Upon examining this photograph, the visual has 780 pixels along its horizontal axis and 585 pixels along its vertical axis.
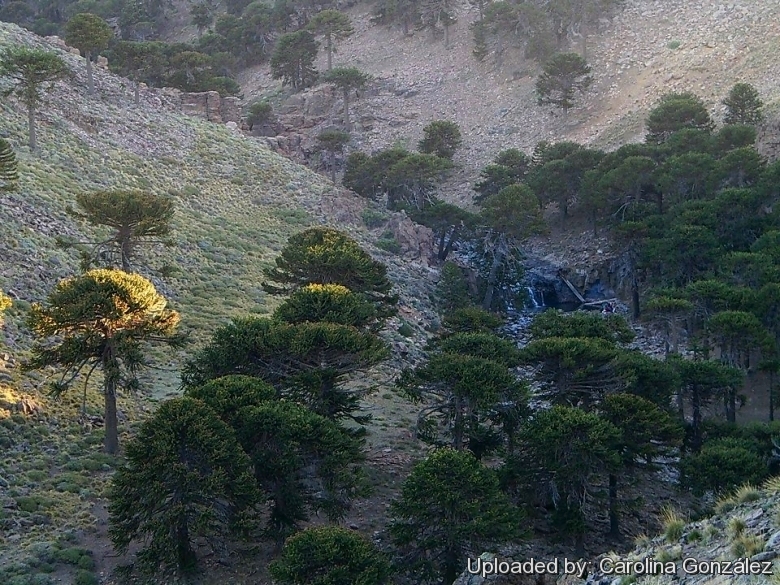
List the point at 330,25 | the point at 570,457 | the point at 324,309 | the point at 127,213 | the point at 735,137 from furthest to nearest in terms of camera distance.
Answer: the point at 330,25
the point at 735,137
the point at 127,213
the point at 324,309
the point at 570,457

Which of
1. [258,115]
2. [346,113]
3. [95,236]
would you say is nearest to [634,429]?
[95,236]

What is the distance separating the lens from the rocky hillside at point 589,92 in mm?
58469

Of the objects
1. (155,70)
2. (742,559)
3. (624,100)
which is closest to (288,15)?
(155,70)

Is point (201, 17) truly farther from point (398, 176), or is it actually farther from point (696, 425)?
point (696, 425)

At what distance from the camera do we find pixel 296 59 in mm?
72688

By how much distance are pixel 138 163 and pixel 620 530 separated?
3725 centimetres

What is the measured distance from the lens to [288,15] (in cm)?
8625

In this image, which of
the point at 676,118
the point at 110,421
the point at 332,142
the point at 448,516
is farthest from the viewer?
the point at 332,142

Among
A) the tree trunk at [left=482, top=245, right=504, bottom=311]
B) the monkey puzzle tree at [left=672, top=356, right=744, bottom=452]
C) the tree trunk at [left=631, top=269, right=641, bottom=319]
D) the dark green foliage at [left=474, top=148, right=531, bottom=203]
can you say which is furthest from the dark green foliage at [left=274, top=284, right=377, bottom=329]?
the dark green foliage at [left=474, top=148, right=531, bottom=203]

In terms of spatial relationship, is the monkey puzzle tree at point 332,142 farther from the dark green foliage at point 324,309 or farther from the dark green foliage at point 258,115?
the dark green foliage at point 324,309

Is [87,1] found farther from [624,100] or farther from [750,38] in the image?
[750,38]

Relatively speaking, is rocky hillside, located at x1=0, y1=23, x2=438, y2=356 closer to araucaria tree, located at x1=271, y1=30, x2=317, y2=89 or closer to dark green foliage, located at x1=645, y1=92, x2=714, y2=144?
araucaria tree, located at x1=271, y1=30, x2=317, y2=89

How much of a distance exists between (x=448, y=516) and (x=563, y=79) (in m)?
52.8

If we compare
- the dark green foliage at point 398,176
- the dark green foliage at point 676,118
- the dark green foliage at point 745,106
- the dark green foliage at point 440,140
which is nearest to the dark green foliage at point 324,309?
the dark green foliage at point 398,176
